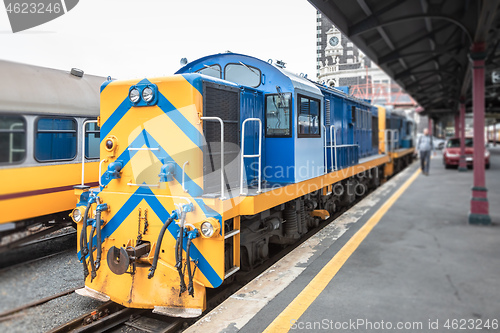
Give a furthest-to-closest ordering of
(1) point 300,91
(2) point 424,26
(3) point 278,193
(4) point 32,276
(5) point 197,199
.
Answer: (2) point 424,26
(1) point 300,91
(3) point 278,193
(5) point 197,199
(4) point 32,276

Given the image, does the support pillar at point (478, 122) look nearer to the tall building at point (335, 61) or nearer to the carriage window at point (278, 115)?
the tall building at point (335, 61)

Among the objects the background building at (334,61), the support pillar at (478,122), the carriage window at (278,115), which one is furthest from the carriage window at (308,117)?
the support pillar at (478,122)

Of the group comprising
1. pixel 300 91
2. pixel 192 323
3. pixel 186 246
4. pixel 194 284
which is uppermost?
pixel 300 91

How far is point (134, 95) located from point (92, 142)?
369cm

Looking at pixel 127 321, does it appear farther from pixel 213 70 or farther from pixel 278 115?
pixel 213 70

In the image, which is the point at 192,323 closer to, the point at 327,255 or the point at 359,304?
the point at 359,304

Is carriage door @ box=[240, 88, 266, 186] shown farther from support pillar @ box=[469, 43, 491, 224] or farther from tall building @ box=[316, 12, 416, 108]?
support pillar @ box=[469, 43, 491, 224]

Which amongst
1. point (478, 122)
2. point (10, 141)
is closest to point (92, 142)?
point (10, 141)

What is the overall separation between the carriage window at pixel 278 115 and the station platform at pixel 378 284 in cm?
209

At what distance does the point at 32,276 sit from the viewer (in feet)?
2.69

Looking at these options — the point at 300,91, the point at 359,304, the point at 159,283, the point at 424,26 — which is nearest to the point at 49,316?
the point at 159,283

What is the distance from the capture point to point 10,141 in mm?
735

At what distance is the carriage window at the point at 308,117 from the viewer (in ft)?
18.5

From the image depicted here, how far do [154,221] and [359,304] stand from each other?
2.57m
